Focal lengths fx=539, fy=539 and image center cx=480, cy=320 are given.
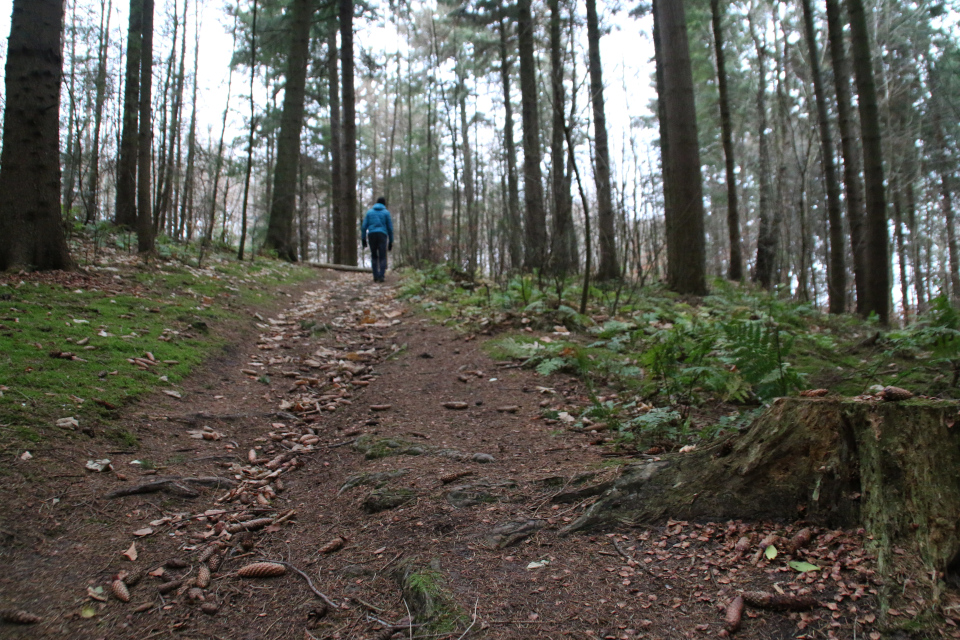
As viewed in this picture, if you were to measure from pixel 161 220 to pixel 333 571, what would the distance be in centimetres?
1559

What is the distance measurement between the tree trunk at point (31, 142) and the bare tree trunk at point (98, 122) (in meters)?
4.70

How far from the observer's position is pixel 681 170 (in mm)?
8477

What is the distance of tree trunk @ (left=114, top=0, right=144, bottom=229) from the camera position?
1092cm

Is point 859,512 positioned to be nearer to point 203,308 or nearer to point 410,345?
point 410,345

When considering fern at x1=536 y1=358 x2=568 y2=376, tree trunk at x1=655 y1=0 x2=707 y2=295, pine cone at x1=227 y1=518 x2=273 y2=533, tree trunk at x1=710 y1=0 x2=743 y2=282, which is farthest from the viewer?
tree trunk at x1=710 y1=0 x2=743 y2=282

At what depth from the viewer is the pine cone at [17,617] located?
6.31 ft

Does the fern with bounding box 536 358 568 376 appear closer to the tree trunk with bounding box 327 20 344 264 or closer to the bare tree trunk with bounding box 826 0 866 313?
the bare tree trunk with bounding box 826 0 866 313

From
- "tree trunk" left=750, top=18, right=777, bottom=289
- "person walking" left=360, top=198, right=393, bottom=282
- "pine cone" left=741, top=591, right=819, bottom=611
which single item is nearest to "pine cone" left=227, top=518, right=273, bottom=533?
"pine cone" left=741, top=591, right=819, bottom=611

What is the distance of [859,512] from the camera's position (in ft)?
6.23

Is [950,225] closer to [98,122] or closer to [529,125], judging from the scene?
[529,125]

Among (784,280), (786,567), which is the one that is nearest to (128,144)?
(786,567)

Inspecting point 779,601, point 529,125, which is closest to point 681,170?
point 529,125

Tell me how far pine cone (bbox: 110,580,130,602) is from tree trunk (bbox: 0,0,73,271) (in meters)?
5.70

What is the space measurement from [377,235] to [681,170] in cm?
670
